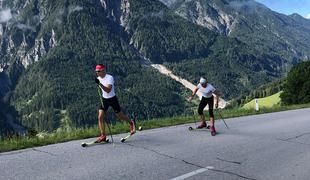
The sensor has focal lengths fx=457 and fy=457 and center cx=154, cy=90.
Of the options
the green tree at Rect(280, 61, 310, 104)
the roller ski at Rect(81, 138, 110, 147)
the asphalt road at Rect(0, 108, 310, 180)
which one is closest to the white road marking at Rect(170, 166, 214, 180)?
A: the asphalt road at Rect(0, 108, 310, 180)

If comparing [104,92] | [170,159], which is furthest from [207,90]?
[170,159]

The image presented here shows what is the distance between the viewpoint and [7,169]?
9547mm

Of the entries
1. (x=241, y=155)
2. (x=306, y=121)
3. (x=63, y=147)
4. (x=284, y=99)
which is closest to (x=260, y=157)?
(x=241, y=155)

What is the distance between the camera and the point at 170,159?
Answer: 435 inches

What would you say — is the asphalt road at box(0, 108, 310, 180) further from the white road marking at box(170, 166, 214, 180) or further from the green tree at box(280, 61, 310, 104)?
the green tree at box(280, 61, 310, 104)

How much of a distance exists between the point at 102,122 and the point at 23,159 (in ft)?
10.0

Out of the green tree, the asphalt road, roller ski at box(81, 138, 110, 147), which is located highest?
the green tree

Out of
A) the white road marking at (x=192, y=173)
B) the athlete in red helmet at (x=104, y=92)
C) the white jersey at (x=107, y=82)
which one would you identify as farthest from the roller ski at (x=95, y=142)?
the white road marking at (x=192, y=173)

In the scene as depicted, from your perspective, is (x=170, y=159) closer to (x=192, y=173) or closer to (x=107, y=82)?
(x=192, y=173)

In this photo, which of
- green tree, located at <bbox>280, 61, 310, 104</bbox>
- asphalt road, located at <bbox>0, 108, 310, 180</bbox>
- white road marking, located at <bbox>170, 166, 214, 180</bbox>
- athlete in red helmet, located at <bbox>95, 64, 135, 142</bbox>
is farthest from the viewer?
green tree, located at <bbox>280, 61, 310, 104</bbox>

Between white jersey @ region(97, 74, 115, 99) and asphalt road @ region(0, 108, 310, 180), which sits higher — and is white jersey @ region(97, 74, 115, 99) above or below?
above

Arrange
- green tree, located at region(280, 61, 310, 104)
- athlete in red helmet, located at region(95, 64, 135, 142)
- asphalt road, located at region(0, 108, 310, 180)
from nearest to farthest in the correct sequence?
asphalt road, located at region(0, 108, 310, 180)
athlete in red helmet, located at region(95, 64, 135, 142)
green tree, located at region(280, 61, 310, 104)

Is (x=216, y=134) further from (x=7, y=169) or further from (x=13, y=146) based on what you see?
(x=7, y=169)

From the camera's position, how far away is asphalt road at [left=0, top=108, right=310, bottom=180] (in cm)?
951
